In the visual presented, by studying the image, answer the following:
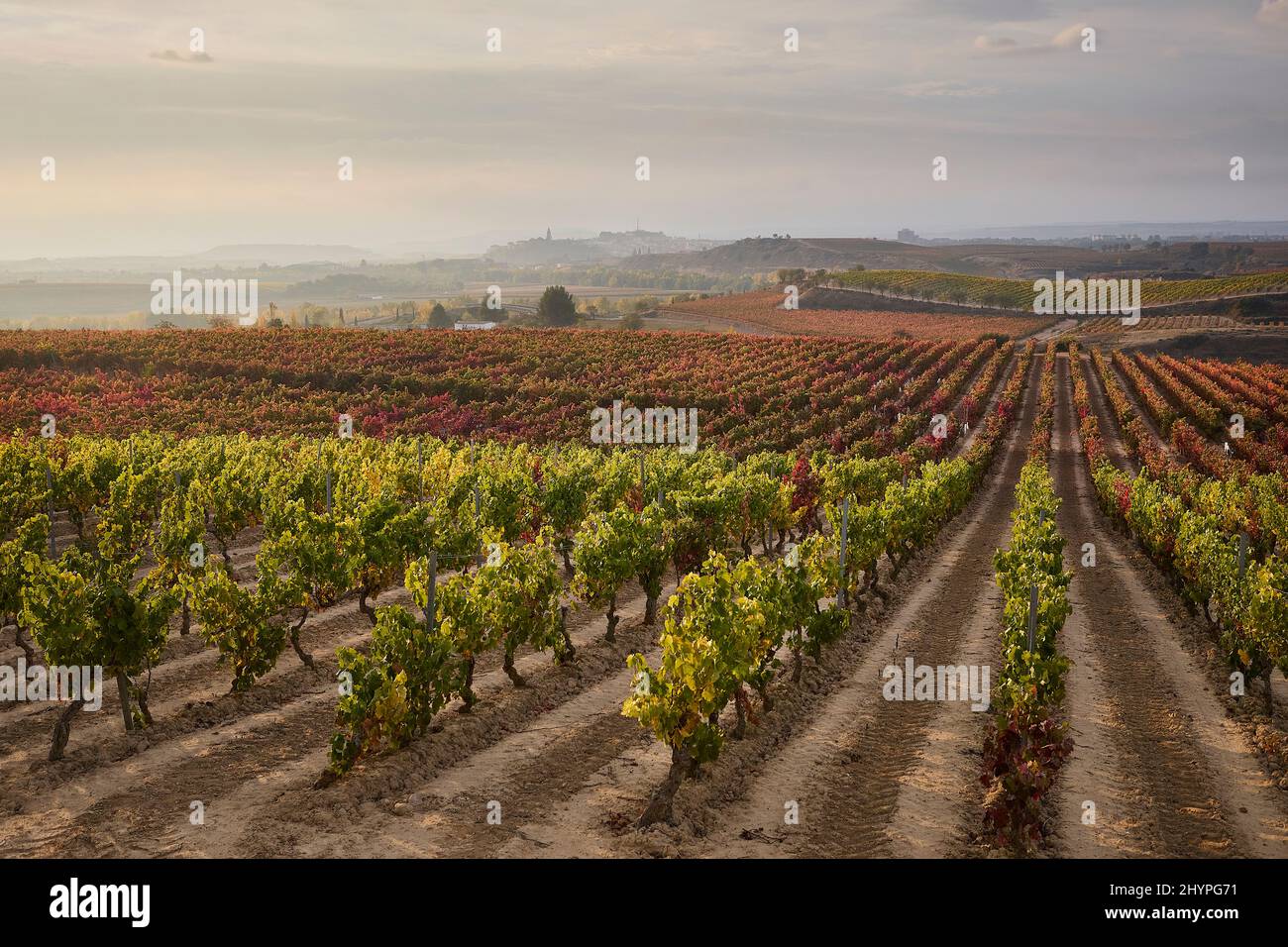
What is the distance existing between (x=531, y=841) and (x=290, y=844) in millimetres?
2933

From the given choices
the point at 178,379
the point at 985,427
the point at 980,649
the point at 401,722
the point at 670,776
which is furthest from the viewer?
the point at 178,379

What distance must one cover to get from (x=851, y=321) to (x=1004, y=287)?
63803mm

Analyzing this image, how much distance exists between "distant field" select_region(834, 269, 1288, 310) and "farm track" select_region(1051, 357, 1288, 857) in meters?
135

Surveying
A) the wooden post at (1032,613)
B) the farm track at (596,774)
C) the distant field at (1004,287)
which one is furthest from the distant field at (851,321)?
the farm track at (596,774)

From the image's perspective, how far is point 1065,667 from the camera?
14.2 m

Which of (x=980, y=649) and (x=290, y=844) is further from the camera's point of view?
(x=980, y=649)

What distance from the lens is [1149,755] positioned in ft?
48.8

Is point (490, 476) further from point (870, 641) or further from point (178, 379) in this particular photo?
point (178, 379)

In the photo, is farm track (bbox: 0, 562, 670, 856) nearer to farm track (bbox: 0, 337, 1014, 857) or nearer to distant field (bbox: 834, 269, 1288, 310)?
farm track (bbox: 0, 337, 1014, 857)

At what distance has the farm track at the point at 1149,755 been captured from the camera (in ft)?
40.2

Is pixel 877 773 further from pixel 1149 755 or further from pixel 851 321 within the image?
pixel 851 321

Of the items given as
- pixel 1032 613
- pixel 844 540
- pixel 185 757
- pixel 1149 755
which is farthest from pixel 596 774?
pixel 844 540
